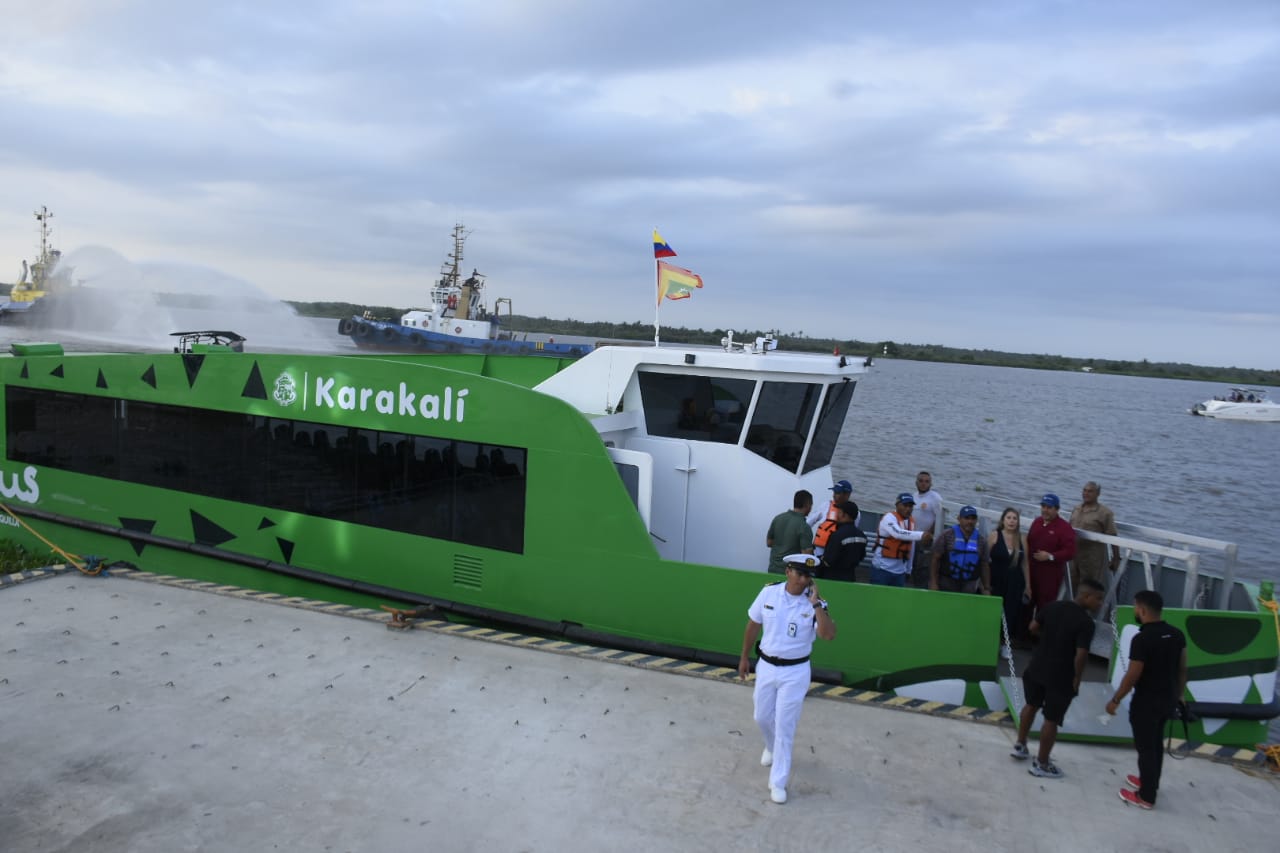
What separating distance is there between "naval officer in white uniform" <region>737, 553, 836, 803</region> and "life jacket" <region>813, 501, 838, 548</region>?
1.67m

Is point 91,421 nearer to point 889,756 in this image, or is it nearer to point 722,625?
point 722,625

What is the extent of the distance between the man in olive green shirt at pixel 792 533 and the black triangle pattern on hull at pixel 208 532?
502 cm

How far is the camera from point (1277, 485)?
26188 millimetres

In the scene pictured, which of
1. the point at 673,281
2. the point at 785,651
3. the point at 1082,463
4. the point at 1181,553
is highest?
the point at 673,281

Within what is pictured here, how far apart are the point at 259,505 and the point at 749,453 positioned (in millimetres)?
4374

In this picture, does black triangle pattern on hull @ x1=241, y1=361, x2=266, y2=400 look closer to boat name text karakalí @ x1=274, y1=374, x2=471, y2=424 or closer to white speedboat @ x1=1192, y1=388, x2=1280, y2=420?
boat name text karakalí @ x1=274, y1=374, x2=471, y2=424

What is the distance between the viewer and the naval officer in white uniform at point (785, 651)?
13.6 ft

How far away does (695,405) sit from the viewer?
6672 mm

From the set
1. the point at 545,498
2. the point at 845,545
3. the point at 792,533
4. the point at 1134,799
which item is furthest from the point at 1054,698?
the point at 545,498

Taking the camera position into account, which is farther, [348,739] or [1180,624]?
[1180,624]

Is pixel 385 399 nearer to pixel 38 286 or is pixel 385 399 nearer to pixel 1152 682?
pixel 1152 682

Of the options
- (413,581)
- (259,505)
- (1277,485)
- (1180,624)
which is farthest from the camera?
(1277,485)

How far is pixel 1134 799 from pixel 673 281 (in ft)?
16.2

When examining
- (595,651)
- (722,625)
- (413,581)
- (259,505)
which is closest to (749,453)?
(722,625)
